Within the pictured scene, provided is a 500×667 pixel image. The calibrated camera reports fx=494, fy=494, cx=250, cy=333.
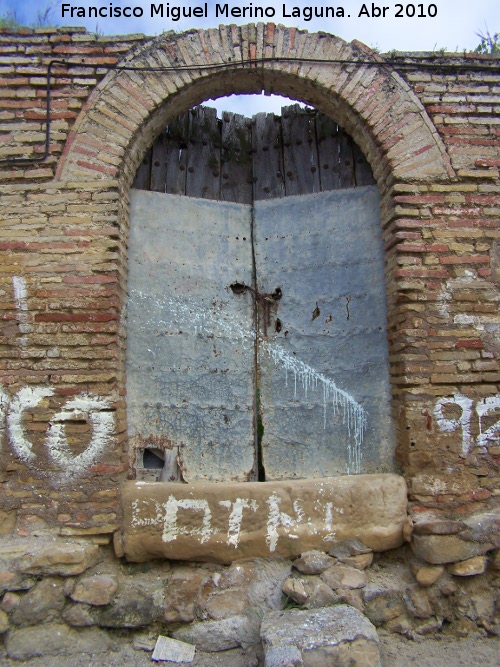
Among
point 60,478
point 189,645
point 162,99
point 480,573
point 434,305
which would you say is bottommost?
point 189,645

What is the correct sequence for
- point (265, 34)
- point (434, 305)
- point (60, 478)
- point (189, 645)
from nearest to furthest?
1. point (189, 645)
2. point (60, 478)
3. point (434, 305)
4. point (265, 34)

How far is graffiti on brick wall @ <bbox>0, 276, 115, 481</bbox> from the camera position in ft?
9.73

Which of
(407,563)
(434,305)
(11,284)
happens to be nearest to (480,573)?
(407,563)

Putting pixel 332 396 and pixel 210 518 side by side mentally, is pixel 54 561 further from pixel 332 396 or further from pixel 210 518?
pixel 332 396

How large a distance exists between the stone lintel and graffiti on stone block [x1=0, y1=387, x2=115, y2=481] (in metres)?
0.31

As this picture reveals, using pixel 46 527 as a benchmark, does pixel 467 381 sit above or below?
above

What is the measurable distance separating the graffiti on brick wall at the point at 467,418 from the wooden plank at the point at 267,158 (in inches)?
80.0

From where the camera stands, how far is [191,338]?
360cm

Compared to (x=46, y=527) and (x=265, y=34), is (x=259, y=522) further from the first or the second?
(x=265, y=34)

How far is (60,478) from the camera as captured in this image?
2.95m

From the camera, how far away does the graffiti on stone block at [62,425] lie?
2965 millimetres

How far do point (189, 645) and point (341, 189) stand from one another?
3211 millimetres

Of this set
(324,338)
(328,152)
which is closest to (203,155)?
(328,152)

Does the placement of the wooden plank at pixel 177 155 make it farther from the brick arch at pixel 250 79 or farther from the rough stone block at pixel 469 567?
the rough stone block at pixel 469 567
